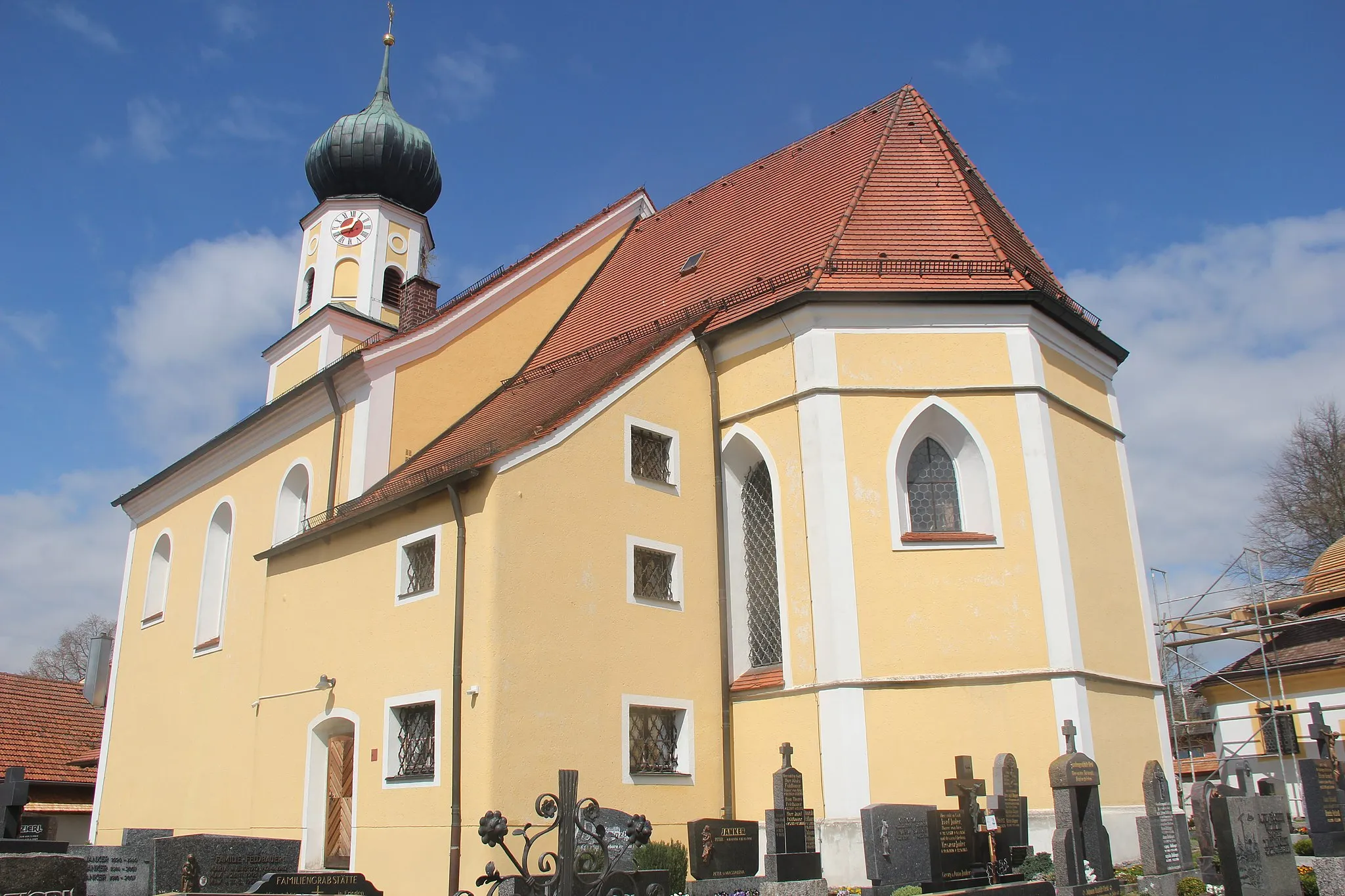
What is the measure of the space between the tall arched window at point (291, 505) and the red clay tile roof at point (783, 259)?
167 cm

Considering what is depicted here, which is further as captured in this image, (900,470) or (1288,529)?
(1288,529)

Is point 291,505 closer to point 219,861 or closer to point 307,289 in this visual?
point 307,289

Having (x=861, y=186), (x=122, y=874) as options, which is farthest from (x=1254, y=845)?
(x=122, y=874)

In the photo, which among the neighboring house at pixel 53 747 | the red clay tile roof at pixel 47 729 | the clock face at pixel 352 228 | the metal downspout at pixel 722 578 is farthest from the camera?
the clock face at pixel 352 228

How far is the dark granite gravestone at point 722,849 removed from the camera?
975 cm

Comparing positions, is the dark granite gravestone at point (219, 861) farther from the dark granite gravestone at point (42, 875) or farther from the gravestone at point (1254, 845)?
the gravestone at point (1254, 845)

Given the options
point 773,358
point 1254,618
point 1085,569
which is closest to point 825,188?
point 773,358

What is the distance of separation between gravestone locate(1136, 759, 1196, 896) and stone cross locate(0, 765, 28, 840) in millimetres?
11813

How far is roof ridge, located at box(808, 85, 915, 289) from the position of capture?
13.6 metres

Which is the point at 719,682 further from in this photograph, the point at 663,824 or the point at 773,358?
the point at 773,358

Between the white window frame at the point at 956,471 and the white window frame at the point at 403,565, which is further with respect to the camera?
the white window frame at the point at 956,471

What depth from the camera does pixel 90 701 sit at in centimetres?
2247

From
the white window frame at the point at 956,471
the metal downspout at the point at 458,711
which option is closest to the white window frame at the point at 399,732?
the metal downspout at the point at 458,711

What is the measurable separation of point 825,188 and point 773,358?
143 inches
